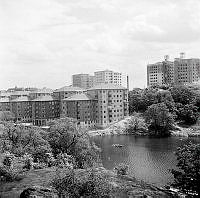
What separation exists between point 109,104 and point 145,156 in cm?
3678

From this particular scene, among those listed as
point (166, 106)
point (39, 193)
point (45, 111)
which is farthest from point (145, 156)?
point (45, 111)

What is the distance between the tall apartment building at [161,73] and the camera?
127688 millimetres

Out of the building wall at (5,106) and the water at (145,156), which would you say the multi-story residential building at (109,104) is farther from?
→ the building wall at (5,106)

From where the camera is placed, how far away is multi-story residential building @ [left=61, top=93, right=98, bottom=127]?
84375 millimetres

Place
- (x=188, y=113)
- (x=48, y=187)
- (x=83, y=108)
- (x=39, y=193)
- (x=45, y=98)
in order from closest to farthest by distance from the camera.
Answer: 1. (x=39, y=193)
2. (x=48, y=187)
3. (x=188, y=113)
4. (x=83, y=108)
5. (x=45, y=98)

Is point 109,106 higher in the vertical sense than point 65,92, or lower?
lower

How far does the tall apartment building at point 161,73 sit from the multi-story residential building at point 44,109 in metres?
44.1

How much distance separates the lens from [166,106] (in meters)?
77.9

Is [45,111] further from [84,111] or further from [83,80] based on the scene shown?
[83,80]

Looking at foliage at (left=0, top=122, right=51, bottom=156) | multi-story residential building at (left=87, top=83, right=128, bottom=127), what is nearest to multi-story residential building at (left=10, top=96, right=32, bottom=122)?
multi-story residential building at (left=87, top=83, right=128, bottom=127)

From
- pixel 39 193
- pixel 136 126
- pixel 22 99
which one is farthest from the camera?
pixel 22 99

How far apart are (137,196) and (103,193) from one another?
5887 millimetres

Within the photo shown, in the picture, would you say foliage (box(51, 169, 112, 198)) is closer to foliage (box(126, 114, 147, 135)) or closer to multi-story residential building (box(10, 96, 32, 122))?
foliage (box(126, 114, 147, 135))

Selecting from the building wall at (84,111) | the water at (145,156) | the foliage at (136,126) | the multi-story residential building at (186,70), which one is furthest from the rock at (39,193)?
the multi-story residential building at (186,70)
